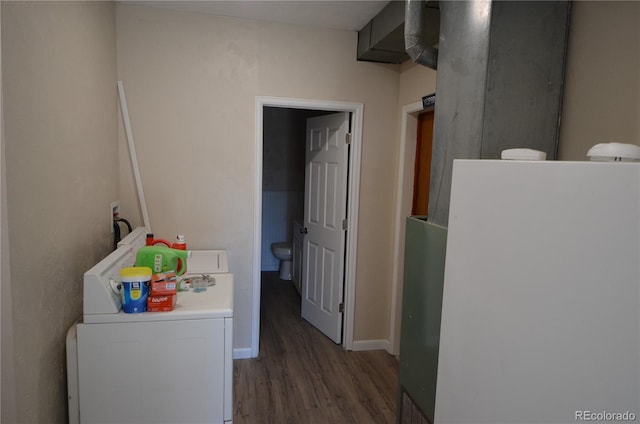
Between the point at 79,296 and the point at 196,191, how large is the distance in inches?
44.9

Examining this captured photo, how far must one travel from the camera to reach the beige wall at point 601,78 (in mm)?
1260

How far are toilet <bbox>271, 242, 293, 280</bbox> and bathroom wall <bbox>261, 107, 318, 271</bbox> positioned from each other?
0.32 m

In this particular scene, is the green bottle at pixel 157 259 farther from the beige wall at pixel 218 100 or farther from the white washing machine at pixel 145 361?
the beige wall at pixel 218 100

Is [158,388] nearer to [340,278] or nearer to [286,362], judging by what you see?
[286,362]

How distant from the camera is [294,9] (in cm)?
257

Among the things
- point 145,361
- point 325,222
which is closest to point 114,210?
point 145,361

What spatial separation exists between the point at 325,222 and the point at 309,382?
133cm

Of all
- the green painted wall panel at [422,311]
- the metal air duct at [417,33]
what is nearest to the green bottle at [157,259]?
the green painted wall panel at [422,311]

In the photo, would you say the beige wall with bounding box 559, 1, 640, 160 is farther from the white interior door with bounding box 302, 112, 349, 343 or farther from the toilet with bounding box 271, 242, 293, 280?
the toilet with bounding box 271, 242, 293, 280

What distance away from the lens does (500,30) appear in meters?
1.42

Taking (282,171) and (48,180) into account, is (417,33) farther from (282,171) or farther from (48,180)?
(282,171)

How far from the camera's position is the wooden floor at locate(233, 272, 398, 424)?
2434 mm

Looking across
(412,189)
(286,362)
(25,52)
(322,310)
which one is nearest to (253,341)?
(286,362)

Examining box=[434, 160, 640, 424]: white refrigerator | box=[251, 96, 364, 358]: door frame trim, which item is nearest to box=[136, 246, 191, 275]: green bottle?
box=[251, 96, 364, 358]: door frame trim
